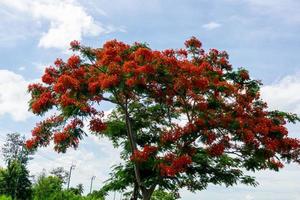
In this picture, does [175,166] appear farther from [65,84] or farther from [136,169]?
[65,84]

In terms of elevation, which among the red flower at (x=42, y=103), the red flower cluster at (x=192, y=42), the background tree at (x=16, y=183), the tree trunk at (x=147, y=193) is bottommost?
the tree trunk at (x=147, y=193)

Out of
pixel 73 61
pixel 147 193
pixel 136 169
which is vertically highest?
pixel 73 61

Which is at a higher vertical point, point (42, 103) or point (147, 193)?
point (42, 103)

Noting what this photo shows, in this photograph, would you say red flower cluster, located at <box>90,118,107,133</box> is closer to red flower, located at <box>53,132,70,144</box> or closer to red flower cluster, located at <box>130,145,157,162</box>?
red flower, located at <box>53,132,70,144</box>

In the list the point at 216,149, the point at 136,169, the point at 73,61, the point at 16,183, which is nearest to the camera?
the point at 216,149

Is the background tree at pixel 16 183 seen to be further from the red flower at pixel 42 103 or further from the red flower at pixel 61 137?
the red flower at pixel 61 137

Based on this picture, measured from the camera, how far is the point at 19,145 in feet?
237

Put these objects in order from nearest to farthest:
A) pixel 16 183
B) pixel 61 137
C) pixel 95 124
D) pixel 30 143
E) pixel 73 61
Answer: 1. pixel 61 137
2. pixel 95 124
3. pixel 30 143
4. pixel 73 61
5. pixel 16 183

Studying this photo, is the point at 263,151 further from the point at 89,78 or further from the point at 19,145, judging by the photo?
the point at 19,145

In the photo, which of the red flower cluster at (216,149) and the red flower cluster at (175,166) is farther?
the red flower cluster at (216,149)

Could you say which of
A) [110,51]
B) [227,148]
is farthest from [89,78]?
[227,148]

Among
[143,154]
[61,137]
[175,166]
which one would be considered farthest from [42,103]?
[175,166]

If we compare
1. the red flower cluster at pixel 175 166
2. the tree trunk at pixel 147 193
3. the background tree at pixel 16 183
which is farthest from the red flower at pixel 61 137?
the background tree at pixel 16 183

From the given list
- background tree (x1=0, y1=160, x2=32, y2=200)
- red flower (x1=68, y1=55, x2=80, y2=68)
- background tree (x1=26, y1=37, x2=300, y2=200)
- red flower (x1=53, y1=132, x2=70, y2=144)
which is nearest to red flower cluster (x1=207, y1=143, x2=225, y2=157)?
background tree (x1=26, y1=37, x2=300, y2=200)
